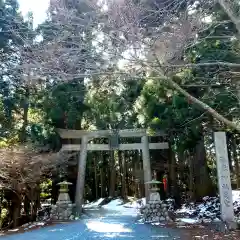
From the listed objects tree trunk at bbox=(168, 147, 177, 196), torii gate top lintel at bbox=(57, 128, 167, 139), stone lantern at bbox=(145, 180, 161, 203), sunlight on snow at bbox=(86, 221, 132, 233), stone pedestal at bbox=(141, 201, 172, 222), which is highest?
torii gate top lintel at bbox=(57, 128, 167, 139)

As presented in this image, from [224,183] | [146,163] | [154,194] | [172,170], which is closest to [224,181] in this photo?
[224,183]

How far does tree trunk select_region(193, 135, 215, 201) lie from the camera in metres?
12.4

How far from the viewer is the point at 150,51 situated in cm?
514

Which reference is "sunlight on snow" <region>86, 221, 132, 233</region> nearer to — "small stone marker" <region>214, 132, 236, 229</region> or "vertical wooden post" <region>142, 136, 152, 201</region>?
"small stone marker" <region>214, 132, 236, 229</region>

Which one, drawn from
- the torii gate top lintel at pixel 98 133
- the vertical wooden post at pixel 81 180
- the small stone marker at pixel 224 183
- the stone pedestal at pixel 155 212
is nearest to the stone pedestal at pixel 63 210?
the vertical wooden post at pixel 81 180

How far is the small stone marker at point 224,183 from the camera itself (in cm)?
Result: 743

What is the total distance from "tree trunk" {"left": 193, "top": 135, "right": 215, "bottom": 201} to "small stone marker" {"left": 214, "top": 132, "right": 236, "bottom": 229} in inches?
179

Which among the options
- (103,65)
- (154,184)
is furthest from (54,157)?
(103,65)

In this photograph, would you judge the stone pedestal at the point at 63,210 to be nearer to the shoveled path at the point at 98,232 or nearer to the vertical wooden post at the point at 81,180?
the vertical wooden post at the point at 81,180

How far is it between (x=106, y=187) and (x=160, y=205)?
11.4m

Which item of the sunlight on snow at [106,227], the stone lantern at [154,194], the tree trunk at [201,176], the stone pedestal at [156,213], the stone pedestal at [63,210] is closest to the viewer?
the sunlight on snow at [106,227]

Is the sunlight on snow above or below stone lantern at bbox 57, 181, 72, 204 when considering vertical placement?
below

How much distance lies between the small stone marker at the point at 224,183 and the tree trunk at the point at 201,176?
14.9ft

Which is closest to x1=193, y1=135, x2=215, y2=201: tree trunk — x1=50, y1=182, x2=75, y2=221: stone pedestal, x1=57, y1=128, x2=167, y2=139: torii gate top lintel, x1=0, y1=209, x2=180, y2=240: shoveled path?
x1=57, y1=128, x2=167, y2=139: torii gate top lintel
